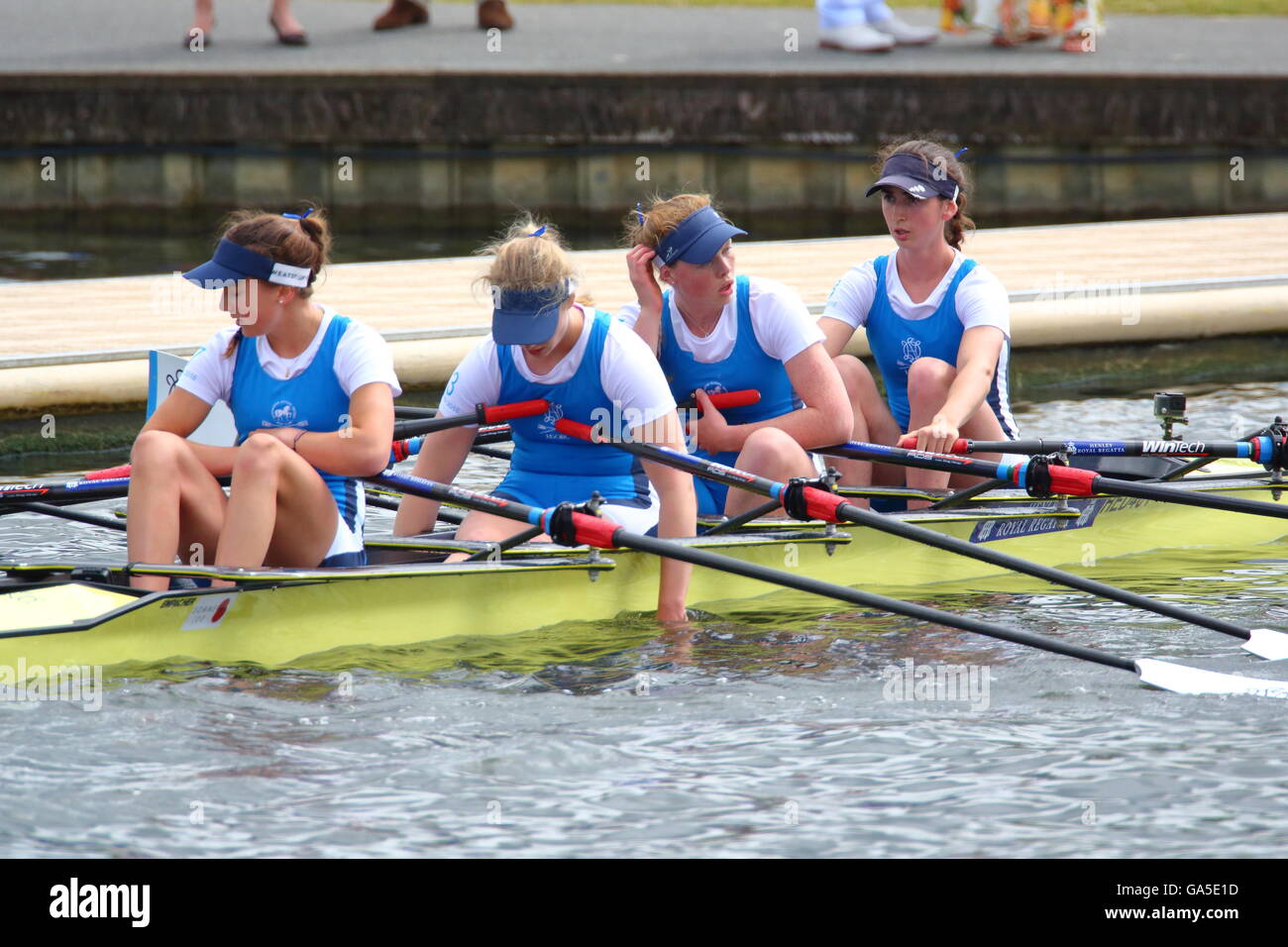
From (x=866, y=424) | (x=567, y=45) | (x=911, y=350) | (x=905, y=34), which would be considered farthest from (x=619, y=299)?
(x=905, y=34)

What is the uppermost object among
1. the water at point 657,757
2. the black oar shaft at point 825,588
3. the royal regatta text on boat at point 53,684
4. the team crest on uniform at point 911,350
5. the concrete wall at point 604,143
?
the concrete wall at point 604,143

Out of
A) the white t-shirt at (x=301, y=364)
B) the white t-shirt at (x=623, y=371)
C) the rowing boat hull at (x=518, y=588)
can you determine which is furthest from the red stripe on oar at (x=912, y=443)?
the white t-shirt at (x=301, y=364)

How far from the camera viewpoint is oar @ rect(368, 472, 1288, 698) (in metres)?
4.77

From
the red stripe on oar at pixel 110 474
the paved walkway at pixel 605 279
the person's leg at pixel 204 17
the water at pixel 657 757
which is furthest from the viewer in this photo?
the person's leg at pixel 204 17

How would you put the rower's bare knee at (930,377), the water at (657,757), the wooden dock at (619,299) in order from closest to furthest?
the water at (657,757) → the rower's bare knee at (930,377) → the wooden dock at (619,299)

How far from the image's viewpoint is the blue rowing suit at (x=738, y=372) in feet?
18.7

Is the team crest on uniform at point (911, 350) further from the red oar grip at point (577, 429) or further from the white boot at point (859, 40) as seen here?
the white boot at point (859, 40)

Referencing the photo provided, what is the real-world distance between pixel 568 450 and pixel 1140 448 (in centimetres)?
198

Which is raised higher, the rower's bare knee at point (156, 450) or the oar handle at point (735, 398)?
the oar handle at point (735, 398)

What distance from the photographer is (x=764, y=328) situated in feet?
18.5

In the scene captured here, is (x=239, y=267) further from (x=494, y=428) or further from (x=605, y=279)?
(x=605, y=279)

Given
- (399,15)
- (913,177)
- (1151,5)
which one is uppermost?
(1151,5)

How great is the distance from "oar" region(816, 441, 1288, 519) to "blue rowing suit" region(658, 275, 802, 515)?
233mm

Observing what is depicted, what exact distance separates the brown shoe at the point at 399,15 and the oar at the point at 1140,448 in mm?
11113
